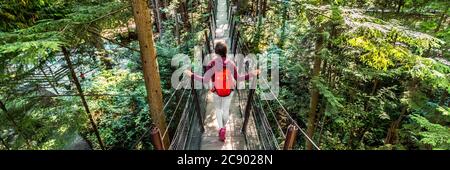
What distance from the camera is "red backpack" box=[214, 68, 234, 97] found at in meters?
3.31

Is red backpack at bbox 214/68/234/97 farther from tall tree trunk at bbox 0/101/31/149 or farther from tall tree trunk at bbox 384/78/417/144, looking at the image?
tall tree trunk at bbox 384/78/417/144

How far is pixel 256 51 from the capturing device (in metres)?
10.7

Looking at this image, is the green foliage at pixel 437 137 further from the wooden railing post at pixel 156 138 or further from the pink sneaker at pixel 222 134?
the wooden railing post at pixel 156 138

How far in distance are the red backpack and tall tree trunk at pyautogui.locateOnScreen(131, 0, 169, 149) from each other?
73cm

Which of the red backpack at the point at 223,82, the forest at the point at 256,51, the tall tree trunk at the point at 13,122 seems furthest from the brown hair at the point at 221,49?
the tall tree trunk at the point at 13,122

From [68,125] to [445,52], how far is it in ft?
21.1

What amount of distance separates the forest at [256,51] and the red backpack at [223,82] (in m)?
0.55

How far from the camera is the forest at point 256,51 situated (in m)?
3.31

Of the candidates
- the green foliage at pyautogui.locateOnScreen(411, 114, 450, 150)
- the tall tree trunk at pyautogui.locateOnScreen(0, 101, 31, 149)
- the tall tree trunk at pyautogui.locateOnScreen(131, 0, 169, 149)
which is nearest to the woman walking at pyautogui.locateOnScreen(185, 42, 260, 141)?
the tall tree trunk at pyautogui.locateOnScreen(131, 0, 169, 149)

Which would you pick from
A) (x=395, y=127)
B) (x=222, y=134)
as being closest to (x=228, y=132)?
(x=222, y=134)

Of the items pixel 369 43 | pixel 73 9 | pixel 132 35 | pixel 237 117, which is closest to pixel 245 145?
pixel 237 117

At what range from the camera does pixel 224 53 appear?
323 cm

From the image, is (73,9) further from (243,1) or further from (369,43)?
(243,1)
